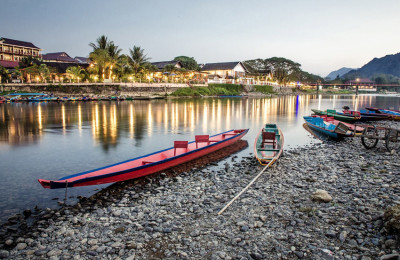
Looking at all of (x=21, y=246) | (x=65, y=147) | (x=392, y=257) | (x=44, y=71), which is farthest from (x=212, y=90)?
(x=392, y=257)

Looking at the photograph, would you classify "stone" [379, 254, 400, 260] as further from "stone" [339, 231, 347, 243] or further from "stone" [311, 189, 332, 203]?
"stone" [311, 189, 332, 203]

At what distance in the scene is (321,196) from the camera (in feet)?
24.6

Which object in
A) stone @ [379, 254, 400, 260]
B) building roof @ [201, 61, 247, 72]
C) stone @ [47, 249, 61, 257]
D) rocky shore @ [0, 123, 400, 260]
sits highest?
building roof @ [201, 61, 247, 72]

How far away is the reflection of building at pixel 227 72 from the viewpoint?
9094 cm

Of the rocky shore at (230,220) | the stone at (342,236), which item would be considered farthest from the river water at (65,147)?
the stone at (342,236)

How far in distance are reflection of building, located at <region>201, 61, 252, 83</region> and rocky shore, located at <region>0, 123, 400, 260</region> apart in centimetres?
8166

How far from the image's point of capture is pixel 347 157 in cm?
1234

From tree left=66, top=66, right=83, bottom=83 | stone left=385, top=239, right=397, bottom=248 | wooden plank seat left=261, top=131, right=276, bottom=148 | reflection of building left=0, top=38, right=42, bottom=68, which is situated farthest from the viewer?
reflection of building left=0, top=38, right=42, bottom=68

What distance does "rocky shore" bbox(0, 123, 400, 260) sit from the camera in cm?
539

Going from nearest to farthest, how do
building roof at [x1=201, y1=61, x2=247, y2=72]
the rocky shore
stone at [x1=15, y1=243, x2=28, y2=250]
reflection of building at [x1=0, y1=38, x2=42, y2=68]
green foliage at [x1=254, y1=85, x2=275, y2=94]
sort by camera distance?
the rocky shore < stone at [x1=15, y1=243, x2=28, y2=250] < reflection of building at [x1=0, y1=38, x2=42, y2=68] < building roof at [x1=201, y1=61, x2=247, y2=72] < green foliage at [x1=254, y1=85, x2=275, y2=94]

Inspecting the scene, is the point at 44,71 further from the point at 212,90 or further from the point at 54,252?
the point at 54,252

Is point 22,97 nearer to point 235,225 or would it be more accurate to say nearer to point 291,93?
point 235,225

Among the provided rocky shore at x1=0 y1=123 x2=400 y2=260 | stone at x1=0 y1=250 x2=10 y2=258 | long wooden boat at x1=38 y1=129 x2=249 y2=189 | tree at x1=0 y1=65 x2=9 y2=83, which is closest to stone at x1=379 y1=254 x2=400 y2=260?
rocky shore at x1=0 y1=123 x2=400 y2=260

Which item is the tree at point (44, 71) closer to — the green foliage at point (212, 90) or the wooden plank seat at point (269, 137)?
the green foliage at point (212, 90)
